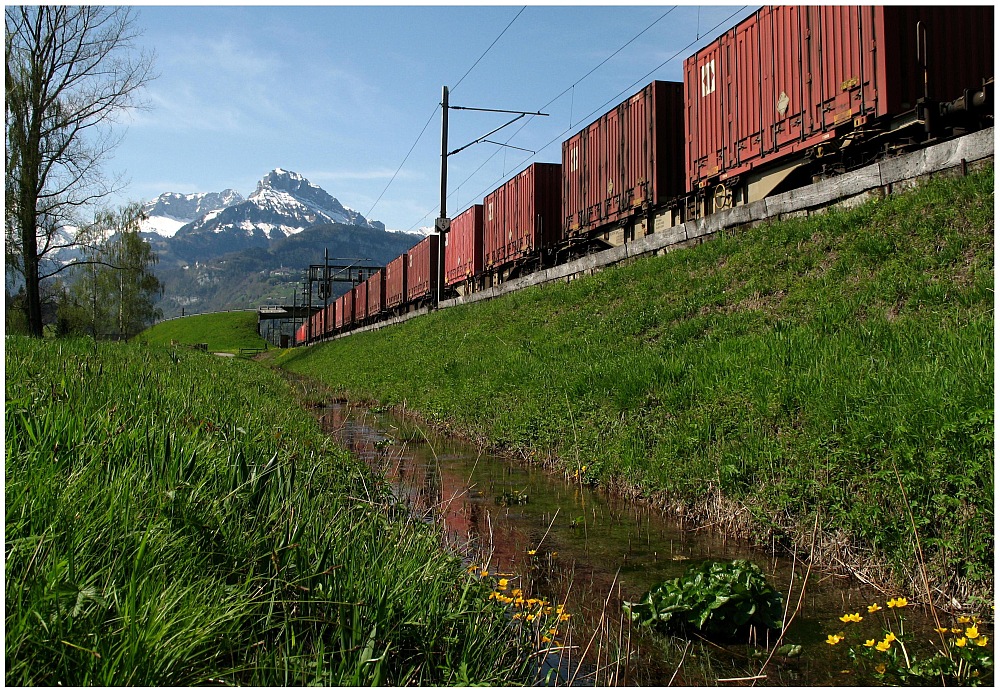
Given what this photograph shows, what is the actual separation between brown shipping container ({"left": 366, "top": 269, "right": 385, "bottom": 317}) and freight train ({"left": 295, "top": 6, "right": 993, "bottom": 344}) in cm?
2385

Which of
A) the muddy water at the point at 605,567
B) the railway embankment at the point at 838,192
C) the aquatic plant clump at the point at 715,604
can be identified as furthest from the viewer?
the railway embankment at the point at 838,192

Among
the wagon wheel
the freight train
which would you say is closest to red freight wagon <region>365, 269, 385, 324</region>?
the freight train

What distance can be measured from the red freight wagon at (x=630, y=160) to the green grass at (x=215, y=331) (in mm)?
67894

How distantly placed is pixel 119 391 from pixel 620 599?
4.21 meters

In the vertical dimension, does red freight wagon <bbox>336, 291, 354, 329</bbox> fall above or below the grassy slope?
above

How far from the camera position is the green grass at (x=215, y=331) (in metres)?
84.6

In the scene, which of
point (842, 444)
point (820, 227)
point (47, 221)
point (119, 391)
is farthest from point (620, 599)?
point (47, 221)

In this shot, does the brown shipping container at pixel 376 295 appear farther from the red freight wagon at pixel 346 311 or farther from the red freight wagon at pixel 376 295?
the red freight wagon at pixel 346 311

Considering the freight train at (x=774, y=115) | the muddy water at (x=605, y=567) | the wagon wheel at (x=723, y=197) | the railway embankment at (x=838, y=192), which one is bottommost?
the muddy water at (x=605, y=567)

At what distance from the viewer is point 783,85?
40.8ft

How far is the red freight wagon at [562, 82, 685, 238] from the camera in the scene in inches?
659

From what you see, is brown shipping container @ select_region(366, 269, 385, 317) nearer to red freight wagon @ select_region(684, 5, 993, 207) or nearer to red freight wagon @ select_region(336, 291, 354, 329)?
red freight wagon @ select_region(336, 291, 354, 329)

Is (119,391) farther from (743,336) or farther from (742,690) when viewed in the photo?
(743,336)

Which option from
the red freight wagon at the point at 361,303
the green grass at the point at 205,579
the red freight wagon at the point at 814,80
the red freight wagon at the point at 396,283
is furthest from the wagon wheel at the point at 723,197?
the red freight wagon at the point at 361,303
